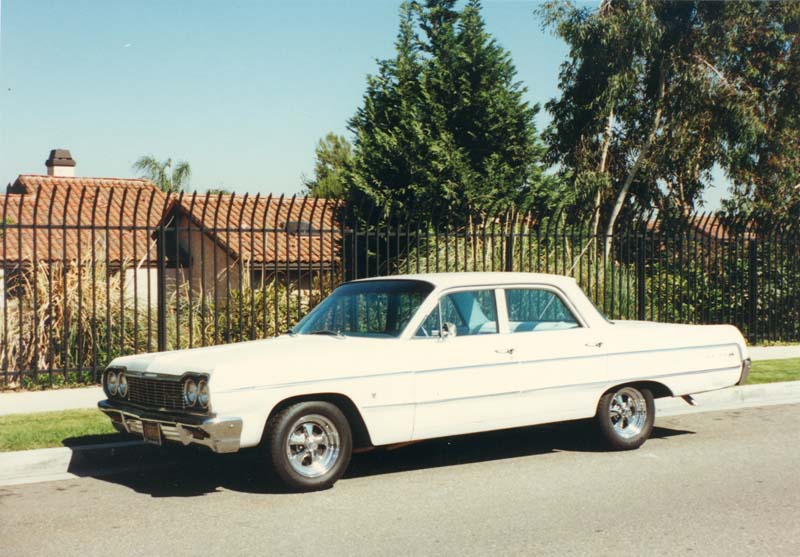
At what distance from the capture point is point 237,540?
530 centimetres

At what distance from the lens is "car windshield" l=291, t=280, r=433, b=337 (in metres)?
7.27

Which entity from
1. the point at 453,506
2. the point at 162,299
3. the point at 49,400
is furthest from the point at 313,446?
the point at 162,299

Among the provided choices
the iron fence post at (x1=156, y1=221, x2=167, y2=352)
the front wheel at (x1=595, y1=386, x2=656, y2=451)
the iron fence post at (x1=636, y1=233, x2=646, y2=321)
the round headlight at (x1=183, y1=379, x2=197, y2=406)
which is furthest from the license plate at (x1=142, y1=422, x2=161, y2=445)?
the iron fence post at (x1=636, y1=233, x2=646, y2=321)

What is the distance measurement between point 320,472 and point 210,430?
92 centimetres

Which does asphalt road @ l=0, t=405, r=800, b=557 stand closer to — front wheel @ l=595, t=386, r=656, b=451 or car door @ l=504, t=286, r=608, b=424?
front wheel @ l=595, t=386, r=656, b=451

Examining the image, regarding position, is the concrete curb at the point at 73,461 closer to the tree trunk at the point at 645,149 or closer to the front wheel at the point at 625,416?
the front wheel at the point at 625,416

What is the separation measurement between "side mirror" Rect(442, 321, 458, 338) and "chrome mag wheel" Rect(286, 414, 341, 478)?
121cm

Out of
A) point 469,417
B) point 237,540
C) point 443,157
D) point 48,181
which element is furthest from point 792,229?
point 48,181

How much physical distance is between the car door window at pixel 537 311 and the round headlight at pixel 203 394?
2739mm

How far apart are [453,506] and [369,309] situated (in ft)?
6.61

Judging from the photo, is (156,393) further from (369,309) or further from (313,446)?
(369,309)

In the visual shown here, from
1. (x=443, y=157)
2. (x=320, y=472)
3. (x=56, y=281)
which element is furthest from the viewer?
(x=443, y=157)

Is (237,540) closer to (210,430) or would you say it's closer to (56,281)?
(210,430)

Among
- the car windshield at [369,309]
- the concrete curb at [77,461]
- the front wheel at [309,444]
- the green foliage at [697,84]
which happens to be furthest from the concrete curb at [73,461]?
the green foliage at [697,84]
